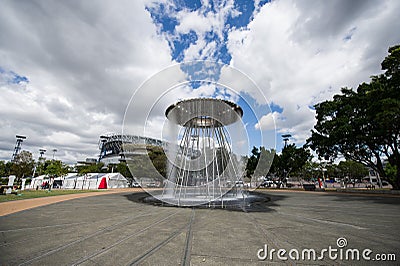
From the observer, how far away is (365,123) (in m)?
20.1

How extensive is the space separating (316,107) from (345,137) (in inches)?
222

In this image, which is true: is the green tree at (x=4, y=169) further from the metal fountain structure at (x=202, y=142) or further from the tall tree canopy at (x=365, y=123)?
the tall tree canopy at (x=365, y=123)

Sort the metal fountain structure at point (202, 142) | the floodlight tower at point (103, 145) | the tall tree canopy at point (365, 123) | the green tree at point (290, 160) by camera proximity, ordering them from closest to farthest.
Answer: the metal fountain structure at point (202, 142) → the tall tree canopy at point (365, 123) → the green tree at point (290, 160) → the floodlight tower at point (103, 145)

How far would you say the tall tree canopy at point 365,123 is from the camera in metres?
16.2

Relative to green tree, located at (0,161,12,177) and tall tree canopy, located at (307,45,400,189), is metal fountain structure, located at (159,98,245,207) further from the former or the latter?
green tree, located at (0,161,12,177)

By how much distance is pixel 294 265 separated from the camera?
3340 mm

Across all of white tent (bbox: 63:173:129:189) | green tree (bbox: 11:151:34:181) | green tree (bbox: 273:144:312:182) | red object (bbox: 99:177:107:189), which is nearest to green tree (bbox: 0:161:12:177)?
green tree (bbox: 11:151:34:181)

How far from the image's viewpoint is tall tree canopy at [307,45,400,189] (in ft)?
53.0

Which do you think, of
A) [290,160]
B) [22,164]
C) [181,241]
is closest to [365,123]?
[290,160]

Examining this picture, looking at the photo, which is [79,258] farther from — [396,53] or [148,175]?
[148,175]

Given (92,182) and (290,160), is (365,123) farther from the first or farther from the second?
(92,182)

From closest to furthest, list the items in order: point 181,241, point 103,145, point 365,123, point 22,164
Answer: point 181,241
point 365,123
point 22,164
point 103,145

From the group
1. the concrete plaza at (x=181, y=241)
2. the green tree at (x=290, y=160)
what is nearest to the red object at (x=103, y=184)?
the concrete plaza at (x=181, y=241)

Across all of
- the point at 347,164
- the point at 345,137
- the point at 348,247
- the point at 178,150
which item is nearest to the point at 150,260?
the point at 348,247
